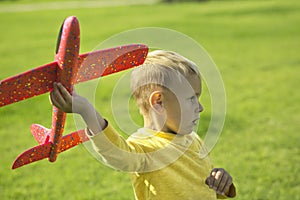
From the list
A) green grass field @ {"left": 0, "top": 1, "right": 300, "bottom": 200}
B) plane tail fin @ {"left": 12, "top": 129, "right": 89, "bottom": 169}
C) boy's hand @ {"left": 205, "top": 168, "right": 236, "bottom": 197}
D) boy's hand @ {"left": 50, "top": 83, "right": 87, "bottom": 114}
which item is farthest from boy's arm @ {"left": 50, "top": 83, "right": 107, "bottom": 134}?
green grass field @ {"left": 0, "top": 1, "right": 300, "bottom": 200}

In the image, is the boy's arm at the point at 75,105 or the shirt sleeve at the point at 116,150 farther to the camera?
the shirt sleeve at the point at 116,150

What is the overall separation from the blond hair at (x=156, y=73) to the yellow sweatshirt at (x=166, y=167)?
133mm

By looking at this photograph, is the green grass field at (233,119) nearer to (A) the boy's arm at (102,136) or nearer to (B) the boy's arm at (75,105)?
(A) the boy's arm at (102,136)

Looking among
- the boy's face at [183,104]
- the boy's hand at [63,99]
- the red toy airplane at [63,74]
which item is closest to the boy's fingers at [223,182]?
the boy's face at [183,104]

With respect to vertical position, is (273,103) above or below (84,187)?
below

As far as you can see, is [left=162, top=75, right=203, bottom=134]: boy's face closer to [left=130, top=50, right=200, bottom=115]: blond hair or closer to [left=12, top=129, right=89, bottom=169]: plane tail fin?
[left=130, top=50, right=200, bottom=115]: blond hair

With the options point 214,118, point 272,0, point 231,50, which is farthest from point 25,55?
point 272,0

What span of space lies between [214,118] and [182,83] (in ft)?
0.75

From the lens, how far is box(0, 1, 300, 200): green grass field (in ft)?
11.0

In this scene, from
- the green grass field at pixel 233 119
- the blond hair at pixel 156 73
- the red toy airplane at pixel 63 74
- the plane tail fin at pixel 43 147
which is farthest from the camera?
the green grass field at pixel 233 119

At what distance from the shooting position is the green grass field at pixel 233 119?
3.35m

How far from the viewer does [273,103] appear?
551 cm

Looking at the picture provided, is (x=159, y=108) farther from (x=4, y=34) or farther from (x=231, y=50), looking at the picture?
(x=4, y=34)

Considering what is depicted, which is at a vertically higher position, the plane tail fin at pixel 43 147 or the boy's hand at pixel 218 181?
the plane tail fin at pixel 43 147
